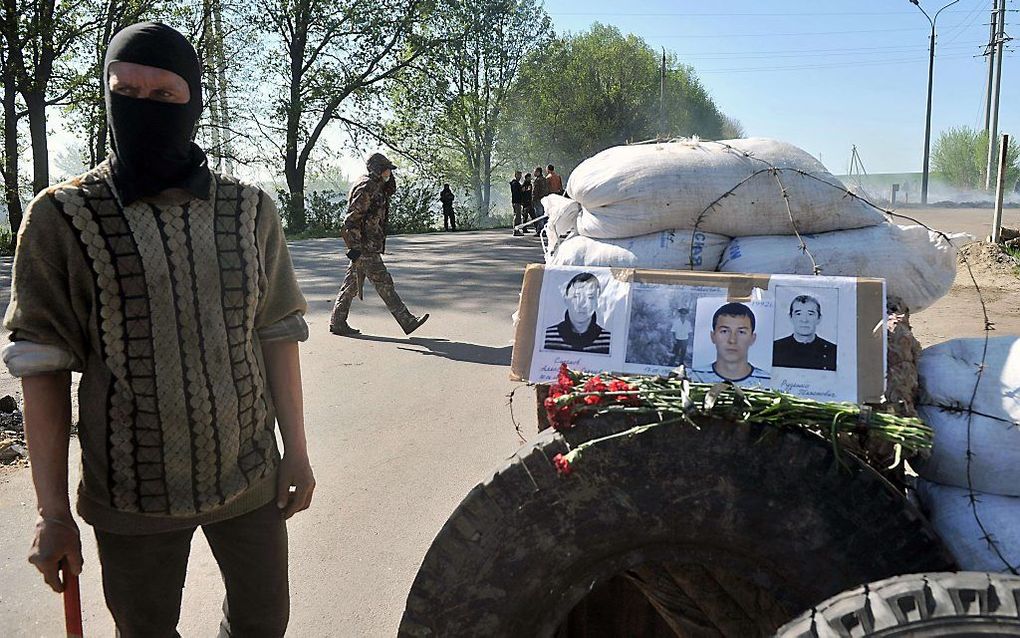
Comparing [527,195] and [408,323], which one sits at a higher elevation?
[527,195]

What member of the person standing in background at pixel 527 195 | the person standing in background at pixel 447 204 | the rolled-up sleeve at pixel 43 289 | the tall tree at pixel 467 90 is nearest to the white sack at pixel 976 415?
the rolled-up sleeve at pixel 43 289

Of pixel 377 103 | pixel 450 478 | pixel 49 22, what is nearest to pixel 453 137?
pixel 377 103

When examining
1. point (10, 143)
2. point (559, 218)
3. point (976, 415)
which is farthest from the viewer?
point (10, 143)

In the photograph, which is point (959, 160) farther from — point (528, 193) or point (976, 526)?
point (976, 526)

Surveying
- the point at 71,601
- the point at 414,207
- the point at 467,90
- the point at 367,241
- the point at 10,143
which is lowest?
the point at 71,601

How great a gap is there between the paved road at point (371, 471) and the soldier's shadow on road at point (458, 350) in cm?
1

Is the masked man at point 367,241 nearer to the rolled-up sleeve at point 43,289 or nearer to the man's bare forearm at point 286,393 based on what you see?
the man's bare forearm at point 286,393

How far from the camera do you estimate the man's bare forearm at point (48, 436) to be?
69.2 inches

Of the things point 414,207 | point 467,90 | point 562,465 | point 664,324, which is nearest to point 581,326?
point 664,324

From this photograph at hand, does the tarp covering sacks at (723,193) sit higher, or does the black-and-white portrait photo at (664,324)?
the tarp covering sacks at (723,193)

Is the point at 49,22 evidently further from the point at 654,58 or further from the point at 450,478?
the point at 654,58

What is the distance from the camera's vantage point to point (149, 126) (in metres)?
1.80

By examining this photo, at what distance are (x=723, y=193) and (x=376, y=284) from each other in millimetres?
6628

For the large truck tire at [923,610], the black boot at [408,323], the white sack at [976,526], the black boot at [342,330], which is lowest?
the black boot at [342,330]
